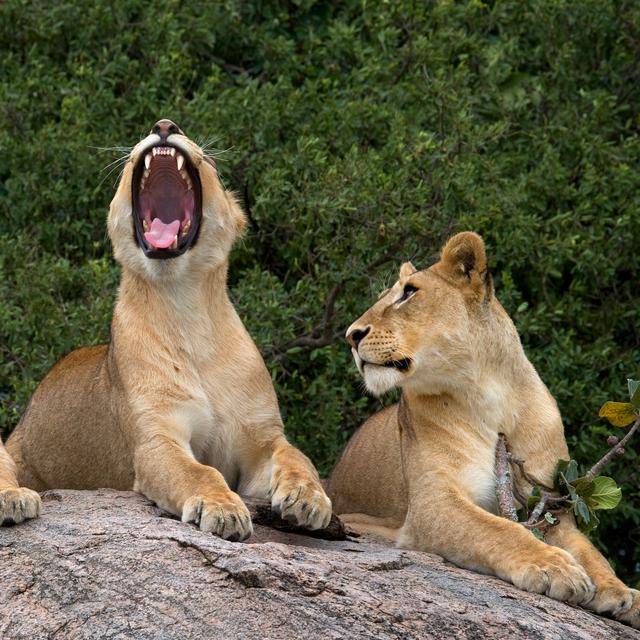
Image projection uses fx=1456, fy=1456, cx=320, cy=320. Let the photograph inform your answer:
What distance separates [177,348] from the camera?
532 cm

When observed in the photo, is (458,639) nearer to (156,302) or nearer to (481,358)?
(481,358)

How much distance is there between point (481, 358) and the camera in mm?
5059

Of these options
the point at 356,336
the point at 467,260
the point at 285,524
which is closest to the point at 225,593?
the point at 285,524

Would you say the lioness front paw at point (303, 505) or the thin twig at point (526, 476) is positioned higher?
the thin twig at point (526, 476)

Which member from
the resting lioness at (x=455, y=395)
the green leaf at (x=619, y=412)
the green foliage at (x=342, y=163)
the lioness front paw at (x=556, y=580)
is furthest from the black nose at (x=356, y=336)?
the green foliage at (x=342, y=163)


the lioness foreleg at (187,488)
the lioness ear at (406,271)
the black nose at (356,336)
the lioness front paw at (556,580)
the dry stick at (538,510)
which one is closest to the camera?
the lioness front paw at (556,580)

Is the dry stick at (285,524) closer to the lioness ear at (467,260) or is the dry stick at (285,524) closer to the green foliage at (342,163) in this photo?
the lioness ear at (467,260)

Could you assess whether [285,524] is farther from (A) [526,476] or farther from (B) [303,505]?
(A) [526,476]

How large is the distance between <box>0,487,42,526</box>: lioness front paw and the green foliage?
2244 mm

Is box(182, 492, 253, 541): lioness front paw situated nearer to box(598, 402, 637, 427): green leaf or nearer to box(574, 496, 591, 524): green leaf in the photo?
box(574, 496, 591, 524): green leaf

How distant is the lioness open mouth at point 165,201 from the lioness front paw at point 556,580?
5.79ft

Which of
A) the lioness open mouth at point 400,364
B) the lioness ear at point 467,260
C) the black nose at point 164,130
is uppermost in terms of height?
the black nose at point 164,130

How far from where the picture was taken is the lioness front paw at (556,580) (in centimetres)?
432

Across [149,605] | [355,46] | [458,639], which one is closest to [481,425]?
[458,639]
